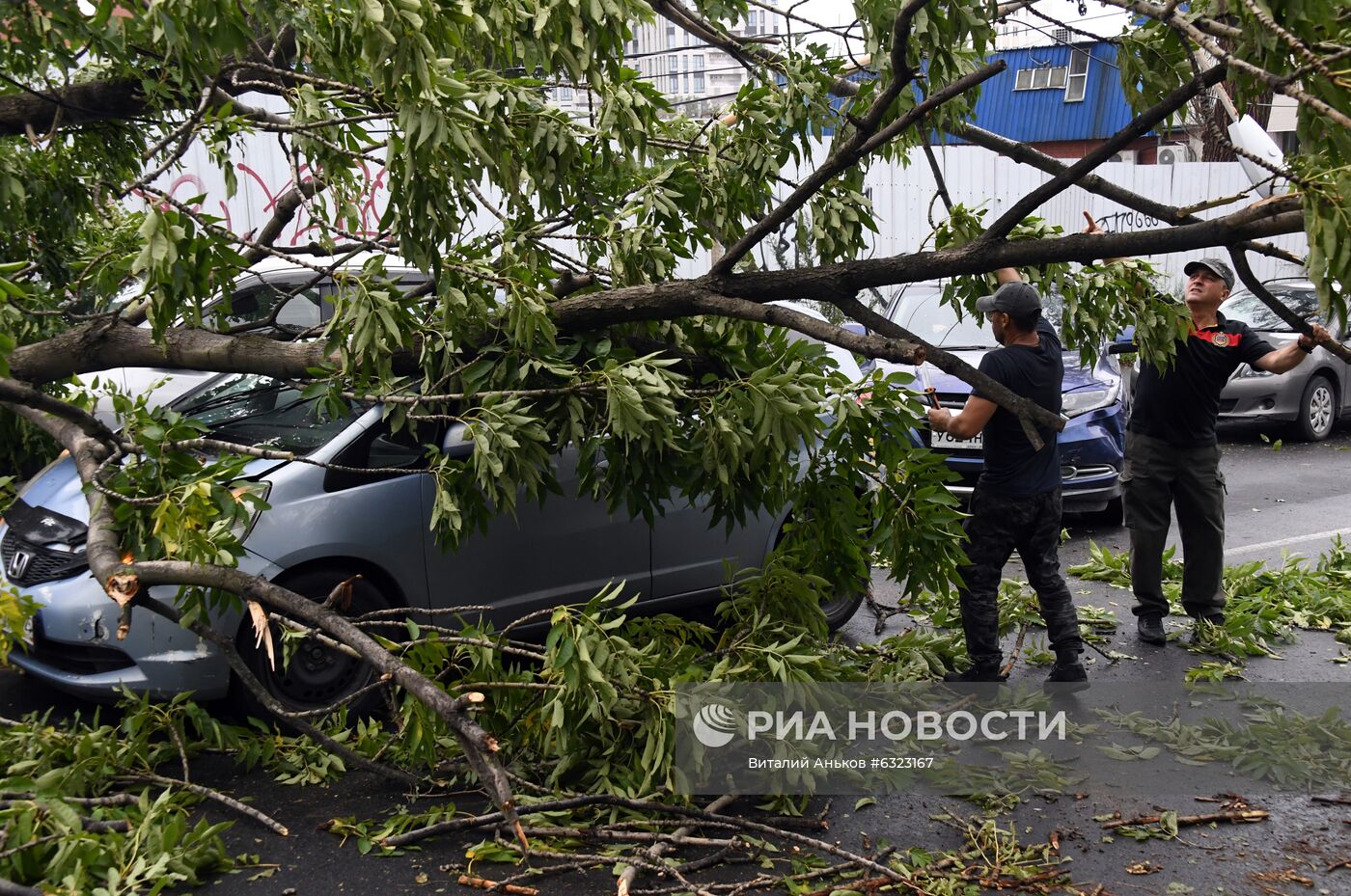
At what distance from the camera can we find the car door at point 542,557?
5.89 m

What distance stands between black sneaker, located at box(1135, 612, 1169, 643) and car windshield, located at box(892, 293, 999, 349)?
3985 mm

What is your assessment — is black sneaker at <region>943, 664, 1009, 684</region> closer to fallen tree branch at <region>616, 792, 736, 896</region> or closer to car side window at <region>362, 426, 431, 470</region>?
fallen tree branch at <region>616, 792, 736, 896</region>

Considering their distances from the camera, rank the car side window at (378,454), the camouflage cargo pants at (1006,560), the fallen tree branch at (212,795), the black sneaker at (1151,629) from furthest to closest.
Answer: the black sneaker at (1151,629)
the camouflage cargo pants at (1006,560)
the car side window at (378,454)
the fallen tree branch at (212,795)

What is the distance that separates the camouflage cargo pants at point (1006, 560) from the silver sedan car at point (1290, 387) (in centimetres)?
874

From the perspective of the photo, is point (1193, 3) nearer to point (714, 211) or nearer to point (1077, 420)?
point (714, 211)

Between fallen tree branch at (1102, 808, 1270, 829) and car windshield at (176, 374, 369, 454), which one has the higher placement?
car windshield at (176, 374, 369, 454)

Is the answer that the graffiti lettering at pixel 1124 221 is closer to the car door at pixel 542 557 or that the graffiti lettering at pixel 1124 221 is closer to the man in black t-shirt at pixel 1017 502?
the man in black t-shirt at pixel 1017 502

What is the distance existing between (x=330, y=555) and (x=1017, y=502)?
3302mm

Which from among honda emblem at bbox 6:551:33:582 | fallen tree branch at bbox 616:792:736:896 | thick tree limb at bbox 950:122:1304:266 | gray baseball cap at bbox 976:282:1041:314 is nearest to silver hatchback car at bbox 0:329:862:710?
honda emblem at bbox 6:551:33:582

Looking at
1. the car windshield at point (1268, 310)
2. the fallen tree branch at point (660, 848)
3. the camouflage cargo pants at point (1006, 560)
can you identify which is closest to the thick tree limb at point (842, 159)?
the camouflage cargo pants at point (1006, 560)

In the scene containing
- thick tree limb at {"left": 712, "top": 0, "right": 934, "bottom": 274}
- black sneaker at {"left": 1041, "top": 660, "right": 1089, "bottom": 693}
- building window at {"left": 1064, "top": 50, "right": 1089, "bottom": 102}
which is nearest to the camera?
thick tree limb at {"left": 712, "top": 0, "right": 934, "bottom": 274}

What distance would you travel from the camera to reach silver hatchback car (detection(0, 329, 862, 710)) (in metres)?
5.25

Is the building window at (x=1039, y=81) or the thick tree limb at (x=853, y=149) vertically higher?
the building window at (x=1039, y=81)

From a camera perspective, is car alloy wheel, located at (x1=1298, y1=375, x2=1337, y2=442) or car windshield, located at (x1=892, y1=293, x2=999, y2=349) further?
car alloy wheel, located at (x1=1298, y1=375, x2=1337, y2=442)
